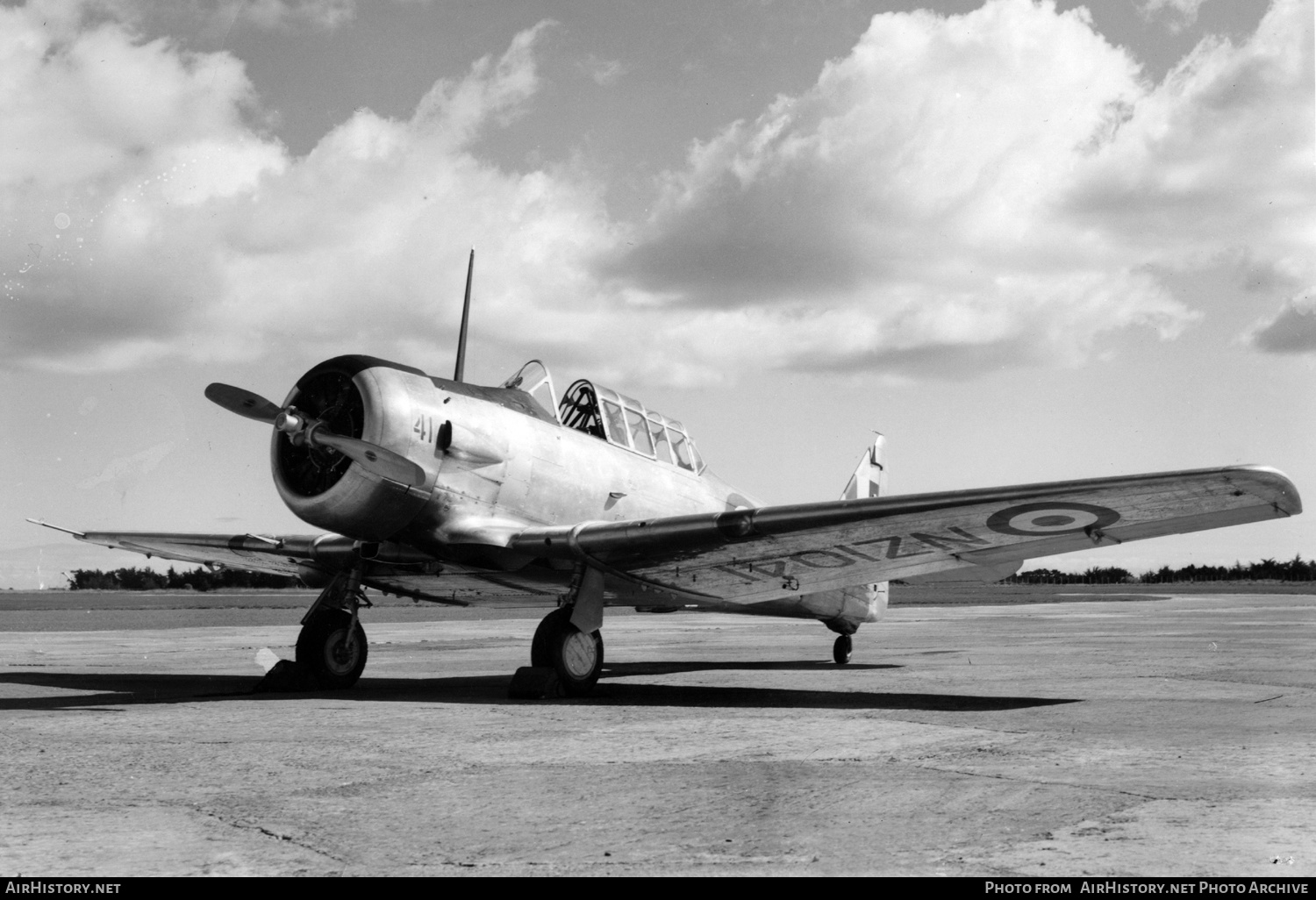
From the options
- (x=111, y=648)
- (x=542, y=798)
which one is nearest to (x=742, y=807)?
→ (x=542, y=798)

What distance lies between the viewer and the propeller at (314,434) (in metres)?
9.04

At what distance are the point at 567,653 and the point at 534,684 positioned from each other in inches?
16.1

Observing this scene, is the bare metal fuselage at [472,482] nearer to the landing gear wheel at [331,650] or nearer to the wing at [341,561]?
the wing at [341,561]

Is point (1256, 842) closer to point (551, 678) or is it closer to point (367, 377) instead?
point (551, 678)

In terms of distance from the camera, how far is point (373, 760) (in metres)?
5.71

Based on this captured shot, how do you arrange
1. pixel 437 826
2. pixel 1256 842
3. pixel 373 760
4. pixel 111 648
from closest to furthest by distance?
pixel 1256 842
pixel 437 826
pixel 373 760
pixel 111 648

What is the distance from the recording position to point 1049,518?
9.15 m

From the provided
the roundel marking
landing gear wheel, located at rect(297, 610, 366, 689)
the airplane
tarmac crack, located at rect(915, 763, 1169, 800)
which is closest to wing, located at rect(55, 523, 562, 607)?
the airplane

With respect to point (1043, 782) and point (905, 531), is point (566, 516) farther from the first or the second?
point (1043, 782)

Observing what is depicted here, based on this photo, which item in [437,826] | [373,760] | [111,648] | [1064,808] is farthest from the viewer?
[111,648]

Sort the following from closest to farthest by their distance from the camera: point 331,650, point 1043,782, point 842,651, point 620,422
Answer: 1. point 1043,782
2. point 331,650
3. point 620,422
4. point 842,651

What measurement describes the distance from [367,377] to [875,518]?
4227mm

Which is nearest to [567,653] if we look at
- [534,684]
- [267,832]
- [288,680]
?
[534,684]

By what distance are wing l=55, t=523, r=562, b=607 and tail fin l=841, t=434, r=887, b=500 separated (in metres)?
5.43
